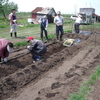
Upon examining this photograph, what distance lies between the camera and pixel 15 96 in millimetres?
3695

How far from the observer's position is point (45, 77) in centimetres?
475

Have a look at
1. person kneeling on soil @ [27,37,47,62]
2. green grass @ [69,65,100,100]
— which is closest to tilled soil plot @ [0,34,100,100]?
green grass @ [69,65,100,100]

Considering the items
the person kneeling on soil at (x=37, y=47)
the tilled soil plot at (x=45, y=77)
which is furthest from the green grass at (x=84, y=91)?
the person kneeling on soil at (x=37, y=47)

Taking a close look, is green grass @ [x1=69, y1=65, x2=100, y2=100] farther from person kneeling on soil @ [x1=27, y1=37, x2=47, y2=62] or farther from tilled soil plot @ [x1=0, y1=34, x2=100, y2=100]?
person kneeling on soil @ [x1=27, y1=37, x2=47, y2=62]

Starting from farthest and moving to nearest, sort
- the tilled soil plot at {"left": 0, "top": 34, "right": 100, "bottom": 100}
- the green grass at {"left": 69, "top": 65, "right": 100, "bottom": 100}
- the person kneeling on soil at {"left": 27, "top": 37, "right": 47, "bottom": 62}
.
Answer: the person kneeling on soil at {"left": 27, "top": 37, "right": 47, "bottom": 62}, the tilled soil plot at {"left": 0, "top": 34, "right": 100, "bottom": 100}, the green grass at {"left": 69, "top": 65, "right": 100, "bottom": 100}

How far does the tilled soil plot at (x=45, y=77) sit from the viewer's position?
3.68m

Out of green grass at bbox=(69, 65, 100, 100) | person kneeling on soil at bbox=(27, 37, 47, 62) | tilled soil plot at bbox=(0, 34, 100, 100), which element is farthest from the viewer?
person kneeling on soil at bbox=(27, 37, 47, 62)

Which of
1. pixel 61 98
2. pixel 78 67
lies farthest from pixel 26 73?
pixel 78 67

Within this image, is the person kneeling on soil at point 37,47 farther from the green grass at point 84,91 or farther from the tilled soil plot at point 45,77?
the green grass at point 84,91

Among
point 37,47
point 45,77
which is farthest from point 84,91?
point 37,47

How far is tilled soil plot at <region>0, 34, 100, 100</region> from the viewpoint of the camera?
145 inches

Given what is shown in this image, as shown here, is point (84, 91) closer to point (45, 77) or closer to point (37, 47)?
point (45, 77)

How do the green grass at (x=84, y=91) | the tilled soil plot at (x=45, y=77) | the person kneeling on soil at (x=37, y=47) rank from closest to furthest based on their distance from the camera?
the green grass at (x=84, y=91) < the tilled soil plot at (x=45, y=77) < the person kneeling on soil at (x=37, y=47)

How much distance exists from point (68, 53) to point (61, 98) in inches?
159
